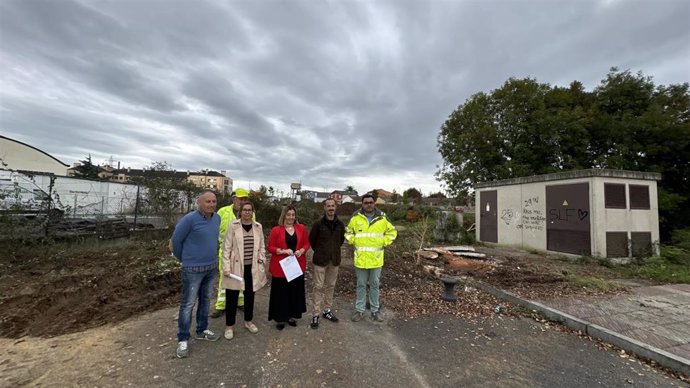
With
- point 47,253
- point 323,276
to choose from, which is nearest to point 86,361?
point 323,276

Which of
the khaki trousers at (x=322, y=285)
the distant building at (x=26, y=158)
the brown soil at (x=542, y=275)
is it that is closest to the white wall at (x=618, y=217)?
the brown soil at (x=542, y=275)

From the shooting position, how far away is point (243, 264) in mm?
3961

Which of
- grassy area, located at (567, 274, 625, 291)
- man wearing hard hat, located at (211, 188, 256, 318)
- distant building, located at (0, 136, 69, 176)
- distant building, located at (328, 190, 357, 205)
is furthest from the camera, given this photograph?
distant building, located at (0, 136, 69, 176)

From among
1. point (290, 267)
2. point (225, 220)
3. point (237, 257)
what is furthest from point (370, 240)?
point (225, 220)

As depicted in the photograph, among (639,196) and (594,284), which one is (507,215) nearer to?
(639,196)

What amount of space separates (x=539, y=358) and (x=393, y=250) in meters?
7.69

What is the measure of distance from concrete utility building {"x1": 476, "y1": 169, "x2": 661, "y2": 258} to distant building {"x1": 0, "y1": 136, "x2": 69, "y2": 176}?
111 ft

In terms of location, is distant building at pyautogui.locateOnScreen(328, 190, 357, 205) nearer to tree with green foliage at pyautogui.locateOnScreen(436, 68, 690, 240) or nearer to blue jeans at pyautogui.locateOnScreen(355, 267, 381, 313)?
blue jeans at pyautogui.locateOnScreen(355, 267, 381, 313)

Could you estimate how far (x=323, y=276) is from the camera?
178 inches

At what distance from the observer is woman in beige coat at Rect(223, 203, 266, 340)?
152 inches

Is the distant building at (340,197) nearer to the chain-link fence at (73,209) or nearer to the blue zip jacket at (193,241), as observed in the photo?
the blue zip jacket at (193,241)

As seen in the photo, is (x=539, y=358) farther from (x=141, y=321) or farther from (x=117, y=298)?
(x=117, y=298)

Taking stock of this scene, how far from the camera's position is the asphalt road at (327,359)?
3.06 metres

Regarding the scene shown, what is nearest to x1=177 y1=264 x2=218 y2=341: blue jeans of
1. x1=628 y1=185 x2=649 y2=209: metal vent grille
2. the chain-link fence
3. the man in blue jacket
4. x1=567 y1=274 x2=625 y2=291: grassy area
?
the man in blue jacket
